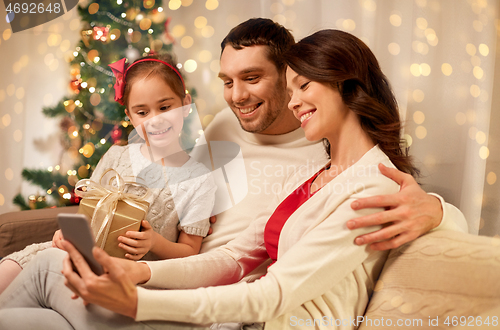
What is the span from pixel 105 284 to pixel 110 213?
0.32m

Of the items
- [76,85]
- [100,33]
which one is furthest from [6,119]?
[100,33]

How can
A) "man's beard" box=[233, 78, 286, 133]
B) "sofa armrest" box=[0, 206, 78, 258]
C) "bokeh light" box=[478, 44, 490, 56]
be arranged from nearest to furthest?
"bokeh light" box=[478, 44, 490, 56] → "man's beard" box=[233, 78, 286, 133] → "sofa armrest" box=[0, 206, 78, 258]

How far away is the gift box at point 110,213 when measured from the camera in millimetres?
1005

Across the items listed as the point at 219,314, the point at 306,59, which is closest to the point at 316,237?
the point at 219,314

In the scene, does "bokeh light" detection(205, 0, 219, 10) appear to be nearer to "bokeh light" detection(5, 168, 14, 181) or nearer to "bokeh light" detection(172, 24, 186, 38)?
"bokeh light" detection(172, 24, 186, 38)

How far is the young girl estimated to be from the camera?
1350 millimetres

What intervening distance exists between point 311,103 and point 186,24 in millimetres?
1595

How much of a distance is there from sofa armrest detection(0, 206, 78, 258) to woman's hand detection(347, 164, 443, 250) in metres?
1.47

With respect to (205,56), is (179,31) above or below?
above

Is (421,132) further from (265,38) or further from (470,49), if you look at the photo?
(265,38)

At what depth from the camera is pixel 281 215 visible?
1.08 m

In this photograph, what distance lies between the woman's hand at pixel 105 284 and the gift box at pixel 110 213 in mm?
230

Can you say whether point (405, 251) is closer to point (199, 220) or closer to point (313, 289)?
point (313, 289)

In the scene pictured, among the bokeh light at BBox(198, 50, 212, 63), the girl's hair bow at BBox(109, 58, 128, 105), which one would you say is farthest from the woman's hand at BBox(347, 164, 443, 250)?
the bokeh light at BBox(198, 50, 212, 63)
